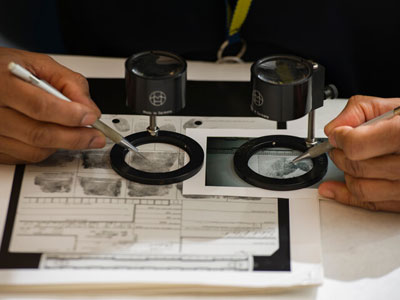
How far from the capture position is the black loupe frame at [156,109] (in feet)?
2.93

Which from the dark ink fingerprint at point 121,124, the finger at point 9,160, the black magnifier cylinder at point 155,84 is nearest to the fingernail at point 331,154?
the black magnifier cylinder at point 155,84

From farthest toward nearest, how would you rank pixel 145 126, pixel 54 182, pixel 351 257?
pixel 145 126 < pixel 54 182 < pixel 351 257

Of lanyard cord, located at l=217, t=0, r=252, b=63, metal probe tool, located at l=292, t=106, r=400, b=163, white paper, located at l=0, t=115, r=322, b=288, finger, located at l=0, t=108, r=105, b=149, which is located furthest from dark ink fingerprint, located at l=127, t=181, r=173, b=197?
lanyard cord, located at l=217, t=0, r=252, b=63

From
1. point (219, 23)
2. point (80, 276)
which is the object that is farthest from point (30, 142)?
point (219, 23)

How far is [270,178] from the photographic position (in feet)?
3.09

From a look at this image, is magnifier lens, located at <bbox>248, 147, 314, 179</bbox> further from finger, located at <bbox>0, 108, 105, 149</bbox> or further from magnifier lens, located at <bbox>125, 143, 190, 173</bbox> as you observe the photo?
finger, located at <bbox>0, 108, 105, 149</bbox>

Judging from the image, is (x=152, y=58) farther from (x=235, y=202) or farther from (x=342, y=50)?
(x=342, y=50)

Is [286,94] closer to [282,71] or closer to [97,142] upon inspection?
[282,71]

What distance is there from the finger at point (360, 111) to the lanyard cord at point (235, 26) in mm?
341

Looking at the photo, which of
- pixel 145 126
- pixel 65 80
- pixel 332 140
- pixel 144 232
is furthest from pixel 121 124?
pixel 332 140

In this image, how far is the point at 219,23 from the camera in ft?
4.13

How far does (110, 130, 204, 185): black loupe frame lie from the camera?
939 millimetres

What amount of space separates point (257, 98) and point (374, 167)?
0.20 metres

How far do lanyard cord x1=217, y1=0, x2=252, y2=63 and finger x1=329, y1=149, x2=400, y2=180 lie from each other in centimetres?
41
